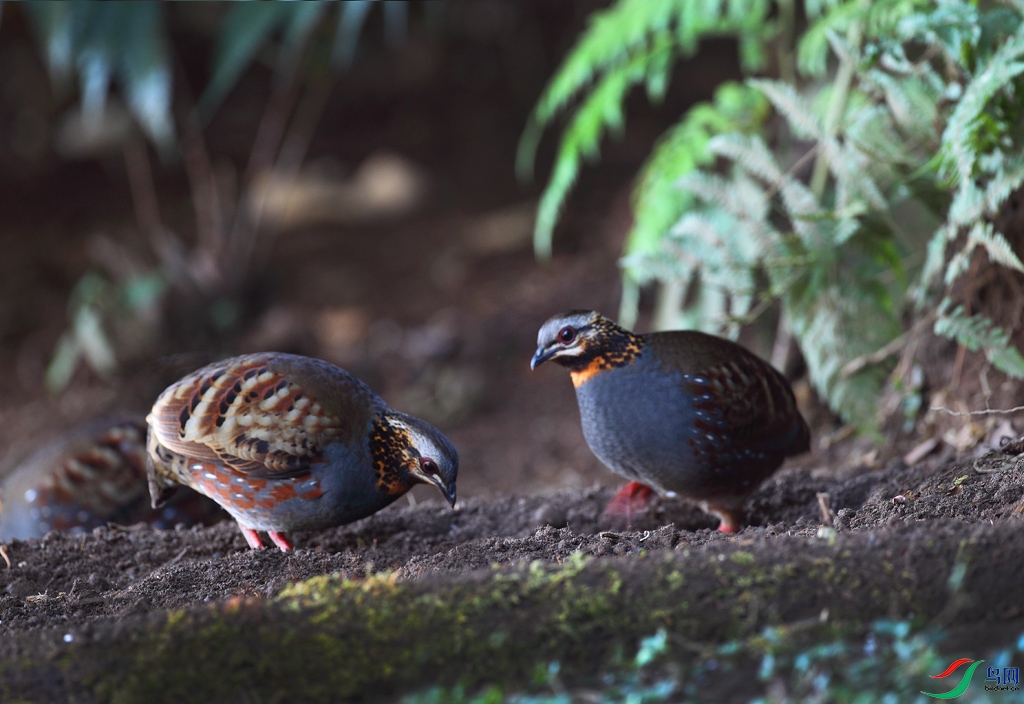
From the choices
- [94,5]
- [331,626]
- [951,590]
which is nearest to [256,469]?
[331,626]

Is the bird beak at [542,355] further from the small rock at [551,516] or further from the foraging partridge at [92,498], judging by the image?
the foraging partridge at [92,498]

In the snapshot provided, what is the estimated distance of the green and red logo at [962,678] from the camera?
178 centimetres

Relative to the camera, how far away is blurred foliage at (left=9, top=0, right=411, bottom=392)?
7082 mm

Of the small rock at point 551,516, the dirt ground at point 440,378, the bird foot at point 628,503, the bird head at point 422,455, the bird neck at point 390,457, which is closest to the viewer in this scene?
the dirt ground at point 440,378

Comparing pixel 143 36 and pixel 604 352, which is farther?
pixel 143 36

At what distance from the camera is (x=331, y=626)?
2113 mm

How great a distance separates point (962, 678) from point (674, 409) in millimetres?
1802

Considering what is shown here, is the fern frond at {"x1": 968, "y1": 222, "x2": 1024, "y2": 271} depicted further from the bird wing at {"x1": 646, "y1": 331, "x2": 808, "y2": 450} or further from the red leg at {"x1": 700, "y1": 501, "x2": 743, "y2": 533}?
the red leg at {"x1": 700, "y1": 501, "x2": 743, "y2": 533}

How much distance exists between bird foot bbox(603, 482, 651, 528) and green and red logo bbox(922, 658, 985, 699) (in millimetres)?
1800

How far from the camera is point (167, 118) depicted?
24.8 feet

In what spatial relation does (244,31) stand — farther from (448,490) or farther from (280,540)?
(448,490)

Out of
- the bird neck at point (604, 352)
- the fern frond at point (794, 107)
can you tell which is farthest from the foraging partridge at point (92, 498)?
the fern frond at point (794, 107)

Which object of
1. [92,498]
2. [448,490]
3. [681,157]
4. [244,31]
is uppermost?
[244,31]

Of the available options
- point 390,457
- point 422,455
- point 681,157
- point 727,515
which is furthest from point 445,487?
point 681,157
